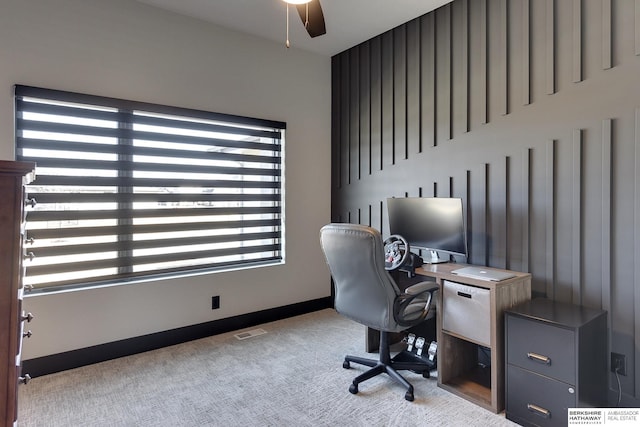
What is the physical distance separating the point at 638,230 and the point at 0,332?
3.03 meters

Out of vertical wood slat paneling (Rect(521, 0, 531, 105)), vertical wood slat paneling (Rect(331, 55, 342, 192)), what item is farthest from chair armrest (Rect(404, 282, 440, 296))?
vertical wood slat paneling (Rect(331, 55, 342, 192))

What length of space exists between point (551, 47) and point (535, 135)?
0.58 m

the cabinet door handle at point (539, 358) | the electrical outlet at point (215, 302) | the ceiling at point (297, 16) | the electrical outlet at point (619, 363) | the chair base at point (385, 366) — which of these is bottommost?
the chair base at point (385, 366)

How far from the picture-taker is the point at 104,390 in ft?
7.95

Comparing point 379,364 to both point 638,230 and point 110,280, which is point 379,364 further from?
point 110,280

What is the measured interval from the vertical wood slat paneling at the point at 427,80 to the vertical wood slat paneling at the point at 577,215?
1.11 meters

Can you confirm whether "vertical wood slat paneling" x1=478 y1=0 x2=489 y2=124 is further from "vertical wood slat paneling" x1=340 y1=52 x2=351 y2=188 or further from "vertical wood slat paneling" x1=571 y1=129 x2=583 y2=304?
"vertical wood slat paneling" x1=340 y1=52 x2=351 y2=188

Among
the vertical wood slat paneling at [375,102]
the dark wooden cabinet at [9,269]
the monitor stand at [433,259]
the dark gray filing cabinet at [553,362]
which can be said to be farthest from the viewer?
the vertical wood slat paneling at [375,102]

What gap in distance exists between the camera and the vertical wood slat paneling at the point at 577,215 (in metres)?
2.37

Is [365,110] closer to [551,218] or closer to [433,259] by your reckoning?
[433,259]

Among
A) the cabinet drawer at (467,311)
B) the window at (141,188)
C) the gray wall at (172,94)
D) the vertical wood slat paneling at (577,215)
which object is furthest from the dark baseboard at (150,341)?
the vertical wood slat paneling at (577,215)

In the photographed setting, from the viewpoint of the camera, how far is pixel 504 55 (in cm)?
273

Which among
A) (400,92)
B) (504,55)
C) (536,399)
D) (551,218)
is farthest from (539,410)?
(400,92)

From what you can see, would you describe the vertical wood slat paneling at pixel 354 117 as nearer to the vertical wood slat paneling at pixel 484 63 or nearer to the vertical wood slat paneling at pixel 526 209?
the vertical wood slat paneling at pixel 484 63
